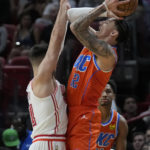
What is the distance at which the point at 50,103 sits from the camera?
4.79m

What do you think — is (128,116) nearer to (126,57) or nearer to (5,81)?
(126,57)

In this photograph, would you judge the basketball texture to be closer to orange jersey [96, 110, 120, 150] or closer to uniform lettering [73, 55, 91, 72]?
uniform lettering [73, 55, 91, 72]

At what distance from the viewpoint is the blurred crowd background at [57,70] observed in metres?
8.38

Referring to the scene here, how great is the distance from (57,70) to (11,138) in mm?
1337

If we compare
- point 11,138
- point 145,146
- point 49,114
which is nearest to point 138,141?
point 145,146

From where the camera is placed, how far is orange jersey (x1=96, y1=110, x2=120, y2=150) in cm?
621

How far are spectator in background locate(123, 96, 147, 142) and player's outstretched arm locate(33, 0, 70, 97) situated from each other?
153 inches

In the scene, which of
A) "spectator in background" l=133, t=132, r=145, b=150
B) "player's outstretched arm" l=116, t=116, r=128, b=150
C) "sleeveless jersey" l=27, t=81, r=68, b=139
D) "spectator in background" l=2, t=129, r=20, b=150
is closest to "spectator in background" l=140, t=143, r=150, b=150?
"spectator in background" l=133, t=132, r=145, b=150

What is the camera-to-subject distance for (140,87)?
10.9 meters

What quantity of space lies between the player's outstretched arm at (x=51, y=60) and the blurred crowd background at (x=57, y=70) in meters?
2.61

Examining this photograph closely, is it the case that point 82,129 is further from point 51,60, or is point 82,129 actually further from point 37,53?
point 37,53

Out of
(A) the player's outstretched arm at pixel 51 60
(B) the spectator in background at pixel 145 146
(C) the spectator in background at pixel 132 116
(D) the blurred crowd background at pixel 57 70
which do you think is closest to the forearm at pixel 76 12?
(A) the player's outstretched arm at pixel 51 60

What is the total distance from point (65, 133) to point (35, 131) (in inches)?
11.8

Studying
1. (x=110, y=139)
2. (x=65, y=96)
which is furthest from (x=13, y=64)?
(x=65, y=96)
